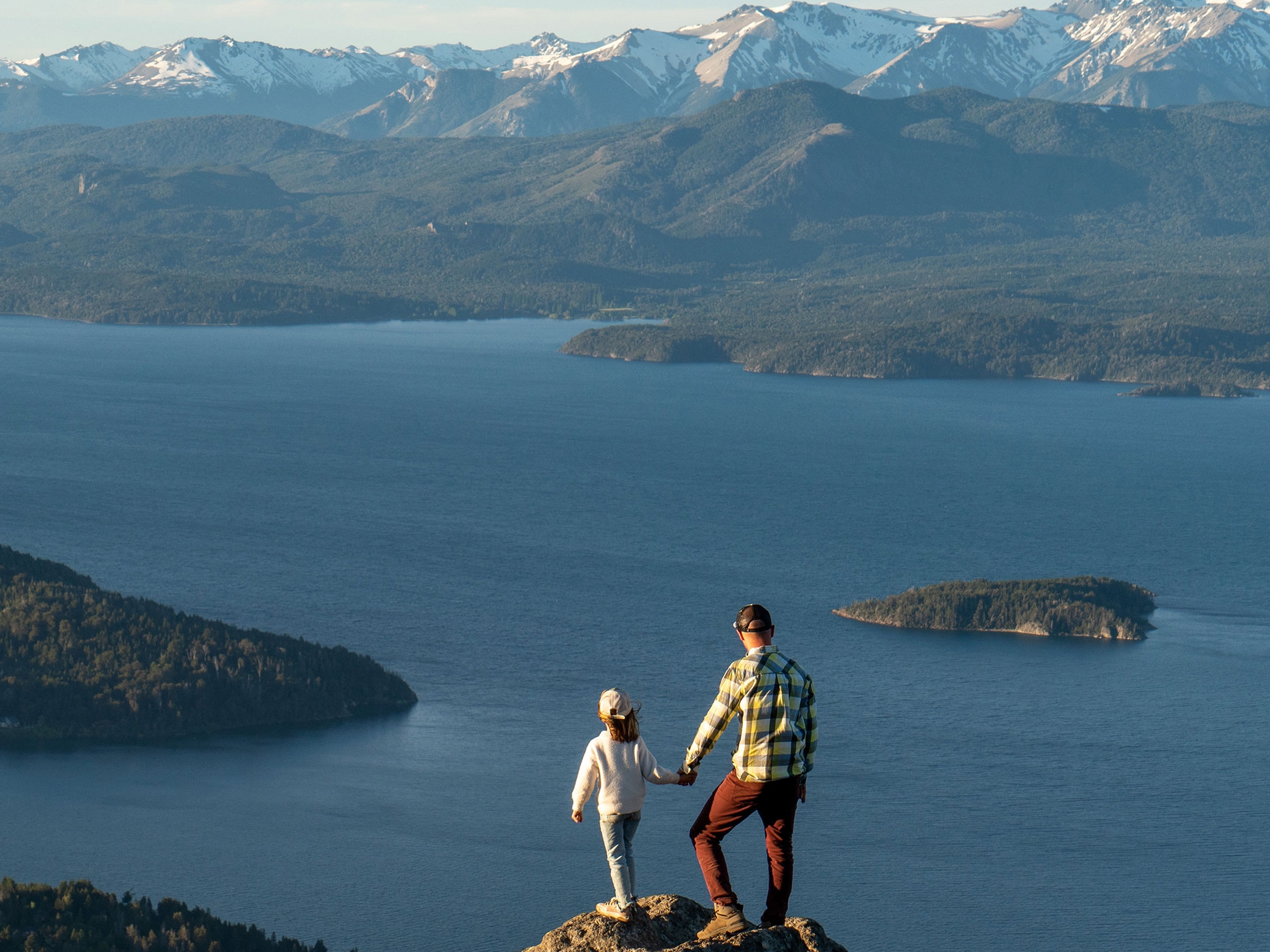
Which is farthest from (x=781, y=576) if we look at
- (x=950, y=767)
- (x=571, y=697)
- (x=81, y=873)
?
(x=81, y=873)

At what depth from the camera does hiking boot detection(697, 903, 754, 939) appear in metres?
28.3

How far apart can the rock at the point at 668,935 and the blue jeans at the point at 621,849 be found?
51cm

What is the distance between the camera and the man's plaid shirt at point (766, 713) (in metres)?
27.2

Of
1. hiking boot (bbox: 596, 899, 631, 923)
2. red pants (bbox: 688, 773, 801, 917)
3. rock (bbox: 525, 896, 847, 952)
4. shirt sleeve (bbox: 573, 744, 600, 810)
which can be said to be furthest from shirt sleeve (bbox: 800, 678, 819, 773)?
hiking boot (bbox: 596, 899, 631, 923)

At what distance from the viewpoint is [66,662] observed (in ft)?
424

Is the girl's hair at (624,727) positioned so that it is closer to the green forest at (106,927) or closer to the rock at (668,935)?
the rock at (668,935)

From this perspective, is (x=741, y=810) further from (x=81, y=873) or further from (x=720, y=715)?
(x=81, y=873)

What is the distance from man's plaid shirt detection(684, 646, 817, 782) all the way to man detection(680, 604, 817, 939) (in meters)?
0.01

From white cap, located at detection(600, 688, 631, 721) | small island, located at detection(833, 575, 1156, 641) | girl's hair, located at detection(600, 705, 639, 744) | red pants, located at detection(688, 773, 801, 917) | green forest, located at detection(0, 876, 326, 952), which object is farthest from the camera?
small island, located at detection(833, 575, 1156, 641)

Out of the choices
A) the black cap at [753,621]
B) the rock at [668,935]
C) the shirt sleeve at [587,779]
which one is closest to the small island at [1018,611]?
the rock at [668,935]

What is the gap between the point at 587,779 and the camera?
28.7 m

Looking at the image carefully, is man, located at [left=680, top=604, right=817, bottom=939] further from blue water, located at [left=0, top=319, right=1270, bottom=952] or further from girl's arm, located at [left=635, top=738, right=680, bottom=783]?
blue water, located at [left=0, top=319, right=1270, bottom=952]

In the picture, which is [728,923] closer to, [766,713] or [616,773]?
[616,773]

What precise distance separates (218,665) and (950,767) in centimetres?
5487
